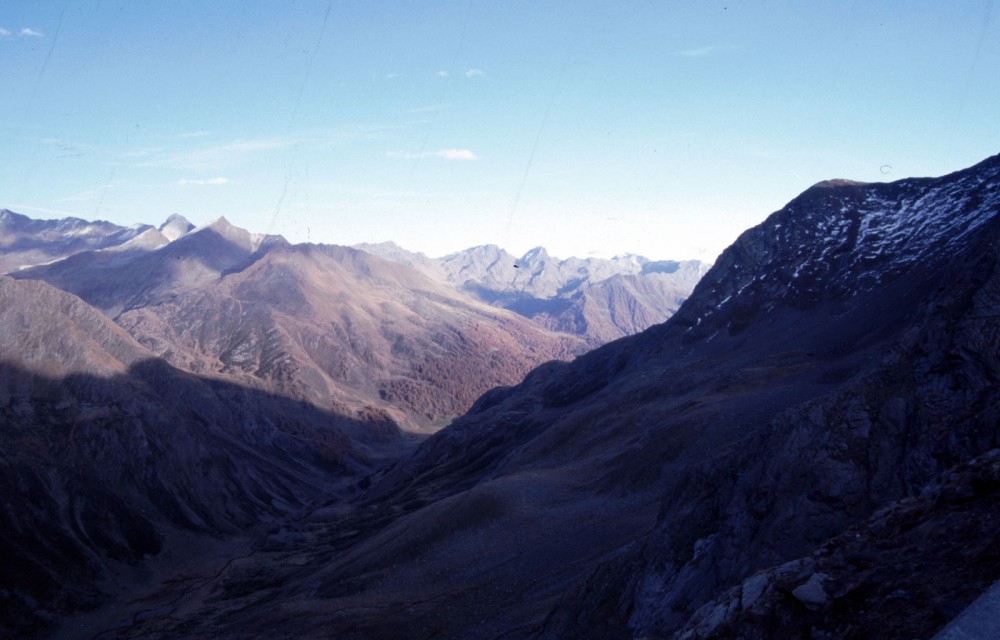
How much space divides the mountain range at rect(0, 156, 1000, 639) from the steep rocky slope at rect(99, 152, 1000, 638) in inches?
6.3

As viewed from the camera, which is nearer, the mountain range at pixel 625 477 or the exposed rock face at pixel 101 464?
the mountain range at pixel 625 477

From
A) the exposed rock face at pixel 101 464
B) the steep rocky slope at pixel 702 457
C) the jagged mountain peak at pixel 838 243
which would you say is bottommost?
the exposed rock face at pixel 101 464

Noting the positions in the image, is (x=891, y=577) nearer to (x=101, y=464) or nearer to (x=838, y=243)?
(x=838, y=243)

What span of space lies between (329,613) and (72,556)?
4495 cm

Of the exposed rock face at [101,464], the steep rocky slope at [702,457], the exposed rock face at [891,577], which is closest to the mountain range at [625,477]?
the exposed rock face at [891,577]

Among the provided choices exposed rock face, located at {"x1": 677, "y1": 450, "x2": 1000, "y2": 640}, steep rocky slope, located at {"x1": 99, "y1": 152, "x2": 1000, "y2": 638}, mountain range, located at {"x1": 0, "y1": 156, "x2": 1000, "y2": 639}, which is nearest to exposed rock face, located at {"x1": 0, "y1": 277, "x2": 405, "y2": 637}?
mountain range, located at {"x1": 0, "y1": 156, "x2": 1000, "y2": 639}

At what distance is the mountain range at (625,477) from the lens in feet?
45.5

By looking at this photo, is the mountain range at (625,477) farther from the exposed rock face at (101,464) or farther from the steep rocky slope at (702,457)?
the exposed rock face at (101,464)

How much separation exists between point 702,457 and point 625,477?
628cm

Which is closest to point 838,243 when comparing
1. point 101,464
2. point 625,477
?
point 625,477

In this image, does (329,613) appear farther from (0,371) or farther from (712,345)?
(0,371)

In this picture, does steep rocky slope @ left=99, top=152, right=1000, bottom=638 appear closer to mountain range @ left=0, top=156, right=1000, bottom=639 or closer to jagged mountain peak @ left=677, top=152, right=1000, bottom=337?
mountain range @ left=0, top=156, right=1000, bottom=639

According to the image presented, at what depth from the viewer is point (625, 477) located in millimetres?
48625

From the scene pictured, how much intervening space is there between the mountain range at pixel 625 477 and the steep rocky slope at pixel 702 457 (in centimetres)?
16
